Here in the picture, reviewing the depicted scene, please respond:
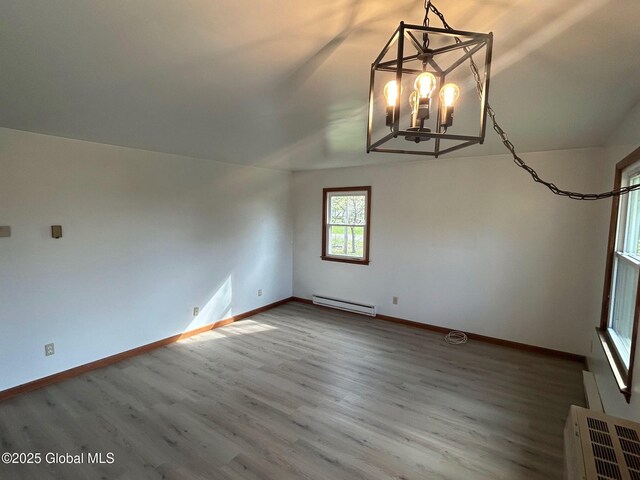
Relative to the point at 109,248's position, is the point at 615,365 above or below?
below

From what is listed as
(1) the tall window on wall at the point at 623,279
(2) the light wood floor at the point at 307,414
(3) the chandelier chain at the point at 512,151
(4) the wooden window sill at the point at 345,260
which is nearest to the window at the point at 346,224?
(4) the wooden window sill at the point at 345,260

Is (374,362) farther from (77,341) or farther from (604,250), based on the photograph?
(77,341)

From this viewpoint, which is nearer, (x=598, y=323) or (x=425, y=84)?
(x=425, y=84)

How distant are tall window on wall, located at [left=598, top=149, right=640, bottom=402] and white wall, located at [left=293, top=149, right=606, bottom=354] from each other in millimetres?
504

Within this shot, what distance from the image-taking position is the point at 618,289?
271 cm

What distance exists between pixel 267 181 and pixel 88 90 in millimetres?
3408

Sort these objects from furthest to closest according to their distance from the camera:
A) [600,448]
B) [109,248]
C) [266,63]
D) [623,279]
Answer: [109,248] < [623,279] < [266,63] < [600,448]

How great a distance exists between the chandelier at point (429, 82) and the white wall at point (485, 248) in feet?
6.66

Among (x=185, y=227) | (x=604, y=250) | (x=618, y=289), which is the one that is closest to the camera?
(x=618, y=289)

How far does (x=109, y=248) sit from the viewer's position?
3494mm

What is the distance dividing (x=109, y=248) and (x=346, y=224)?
3348 mm

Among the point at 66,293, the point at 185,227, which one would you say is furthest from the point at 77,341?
the point at 185,227

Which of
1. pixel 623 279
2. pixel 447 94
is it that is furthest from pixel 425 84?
pixel 623 279

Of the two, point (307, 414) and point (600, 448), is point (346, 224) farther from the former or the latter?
point (600, 448)
